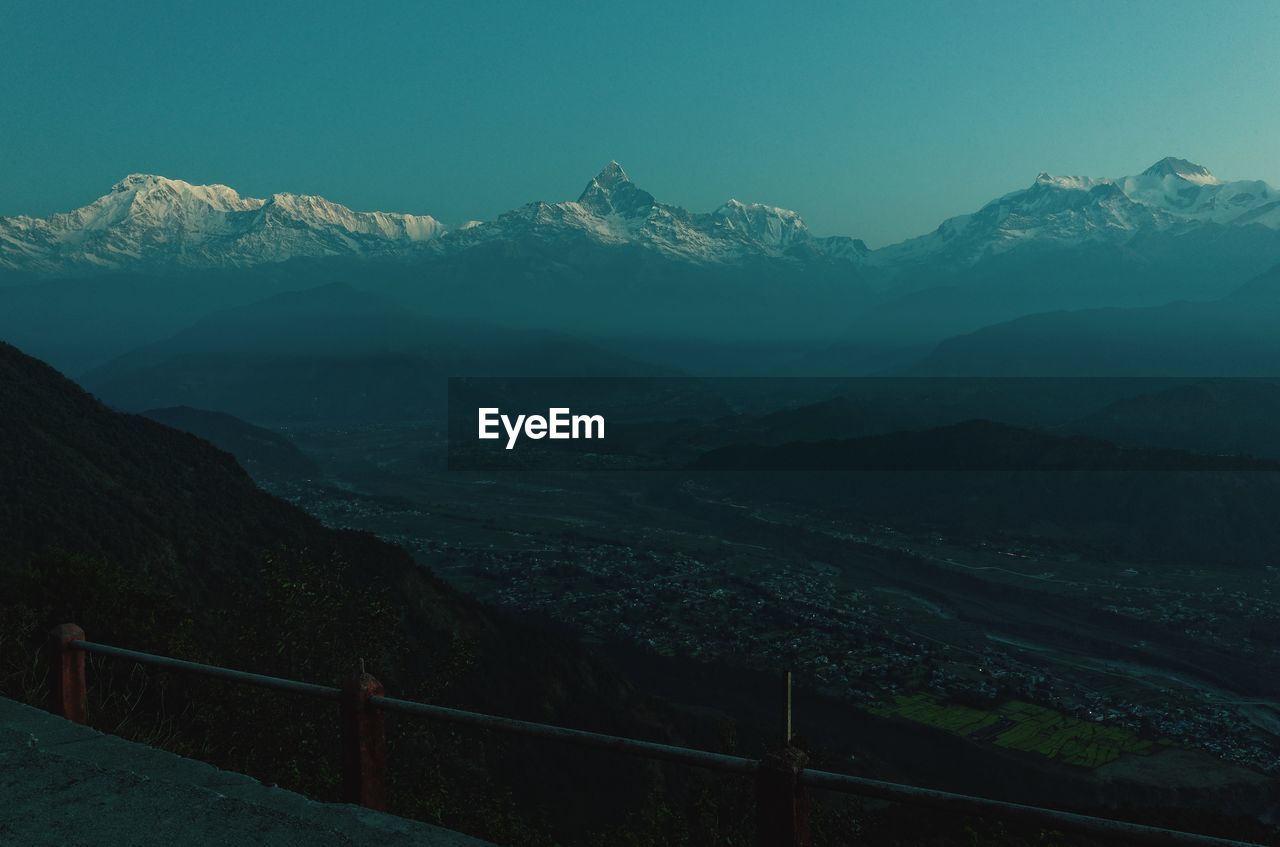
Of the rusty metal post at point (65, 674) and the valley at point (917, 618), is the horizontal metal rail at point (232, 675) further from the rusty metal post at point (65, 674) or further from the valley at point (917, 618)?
the valley at point (917, 618)

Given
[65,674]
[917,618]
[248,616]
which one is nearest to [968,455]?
[917,618]

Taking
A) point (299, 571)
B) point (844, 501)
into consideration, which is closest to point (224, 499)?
point (299, 571)

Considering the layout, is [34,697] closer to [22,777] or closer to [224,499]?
[22,777]

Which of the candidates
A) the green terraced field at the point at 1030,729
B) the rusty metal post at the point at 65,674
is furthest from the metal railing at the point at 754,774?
the green terraced field at the point at 1030,729

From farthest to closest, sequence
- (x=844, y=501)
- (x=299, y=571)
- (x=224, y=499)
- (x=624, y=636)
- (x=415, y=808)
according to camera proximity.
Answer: (x=844, y=501), (x=624, y=636), (x=224, y=499), (x=299, y=571), (x=415, y=808)

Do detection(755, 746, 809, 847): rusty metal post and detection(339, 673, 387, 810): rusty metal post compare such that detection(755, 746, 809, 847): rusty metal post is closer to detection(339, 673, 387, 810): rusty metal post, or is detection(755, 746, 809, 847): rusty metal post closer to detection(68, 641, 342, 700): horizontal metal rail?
detection(339, 673, 387, 810): rusty metal post

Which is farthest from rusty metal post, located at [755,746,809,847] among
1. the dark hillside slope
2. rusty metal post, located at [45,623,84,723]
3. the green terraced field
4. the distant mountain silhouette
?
the distant mountain silhouette
